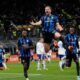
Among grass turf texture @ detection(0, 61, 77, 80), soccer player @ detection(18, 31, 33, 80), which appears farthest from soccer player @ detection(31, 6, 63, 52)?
grass turf texture @ detection(0, 61, 77, 80)

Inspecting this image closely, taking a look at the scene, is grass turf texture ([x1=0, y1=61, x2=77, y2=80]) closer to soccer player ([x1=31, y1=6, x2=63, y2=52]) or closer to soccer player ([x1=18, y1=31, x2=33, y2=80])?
soccer player ([x1=18, y1=31, x2=33, y2=80])

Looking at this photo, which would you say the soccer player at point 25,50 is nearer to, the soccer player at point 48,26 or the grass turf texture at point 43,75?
the grass turf texture at point 43,75

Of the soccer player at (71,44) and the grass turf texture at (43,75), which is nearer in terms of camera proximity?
the soccer player at (71,44)

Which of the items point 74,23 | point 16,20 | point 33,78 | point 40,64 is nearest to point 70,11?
point 74,23

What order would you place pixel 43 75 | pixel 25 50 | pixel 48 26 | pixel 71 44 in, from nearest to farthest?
pixel 48 26 → pixel 71 44 → pixel 25 50 → pixel 43 75

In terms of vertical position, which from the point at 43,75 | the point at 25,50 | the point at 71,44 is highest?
the point at 71,44

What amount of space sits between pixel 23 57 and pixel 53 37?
5189 mm

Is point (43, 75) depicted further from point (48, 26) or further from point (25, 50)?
point (48, 26)

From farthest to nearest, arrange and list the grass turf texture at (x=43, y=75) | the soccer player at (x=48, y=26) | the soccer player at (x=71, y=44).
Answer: the grass turf texture at (x=43, y=75), the soccer player at (x=71, y=44), the soccer player at (x=48, y=26)

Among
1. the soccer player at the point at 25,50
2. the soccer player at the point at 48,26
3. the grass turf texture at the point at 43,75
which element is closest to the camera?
the soccer player at the point at 48,26

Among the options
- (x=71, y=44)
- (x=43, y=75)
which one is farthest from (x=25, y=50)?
(x=43, y=75)

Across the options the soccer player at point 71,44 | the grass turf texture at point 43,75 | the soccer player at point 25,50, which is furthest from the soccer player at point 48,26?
the grass turf texture at point 43,75

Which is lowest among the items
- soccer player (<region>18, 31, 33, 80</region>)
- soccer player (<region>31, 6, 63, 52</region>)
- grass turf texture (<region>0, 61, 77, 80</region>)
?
grass turf texture (<region>0, 61, 77, 80</region>)

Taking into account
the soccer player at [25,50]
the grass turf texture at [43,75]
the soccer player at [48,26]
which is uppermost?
the soccer player at [48,26]
